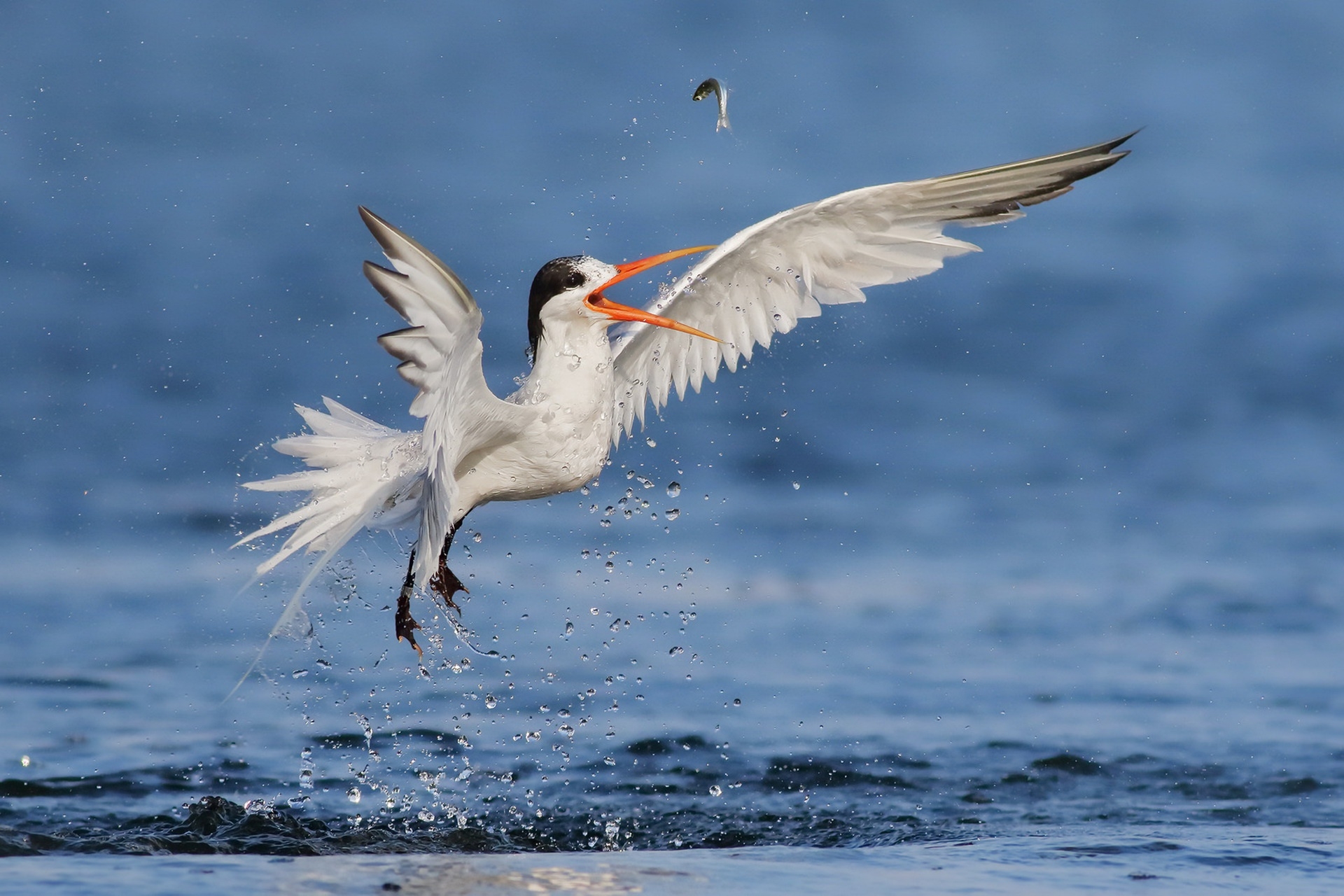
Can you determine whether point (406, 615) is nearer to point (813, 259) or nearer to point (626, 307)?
point (626, 307)

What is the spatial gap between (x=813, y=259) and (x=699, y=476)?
4.32 metres

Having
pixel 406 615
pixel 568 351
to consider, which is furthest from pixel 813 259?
pixel 406 615

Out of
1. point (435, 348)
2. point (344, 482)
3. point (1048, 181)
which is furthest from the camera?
point (1048, 181)

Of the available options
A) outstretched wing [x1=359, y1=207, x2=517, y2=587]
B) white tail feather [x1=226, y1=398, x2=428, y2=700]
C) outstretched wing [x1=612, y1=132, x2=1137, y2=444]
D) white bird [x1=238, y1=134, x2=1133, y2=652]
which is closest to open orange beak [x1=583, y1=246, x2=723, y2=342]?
white bird [x1=238, y1=134, x2=1133, y2=652]

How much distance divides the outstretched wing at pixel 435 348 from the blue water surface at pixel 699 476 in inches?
46.2

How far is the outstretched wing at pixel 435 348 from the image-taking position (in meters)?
4.32

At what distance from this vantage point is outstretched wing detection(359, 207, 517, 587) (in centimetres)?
432

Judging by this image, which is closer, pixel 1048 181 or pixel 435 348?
pixel 435 348

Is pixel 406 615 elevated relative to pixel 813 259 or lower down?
lower down

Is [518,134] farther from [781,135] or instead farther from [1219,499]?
[1219,499]

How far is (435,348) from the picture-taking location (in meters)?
4.52

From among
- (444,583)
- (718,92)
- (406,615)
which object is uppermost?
(718,92)

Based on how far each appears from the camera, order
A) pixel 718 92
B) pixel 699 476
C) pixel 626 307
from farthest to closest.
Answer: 1. pixel 699 476
2. pixel 718 92
3. pixel 626 307

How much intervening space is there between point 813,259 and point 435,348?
1855 mm
